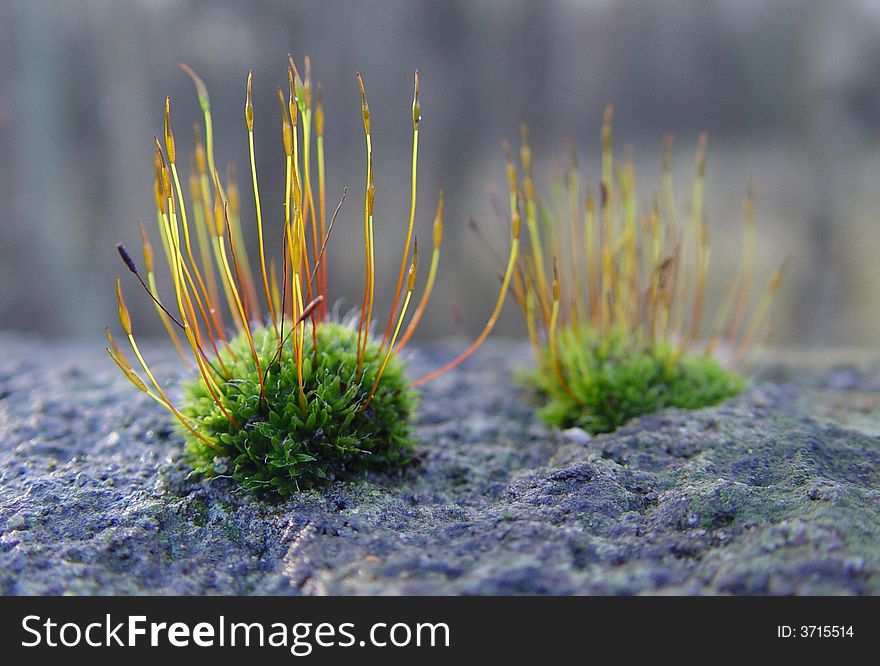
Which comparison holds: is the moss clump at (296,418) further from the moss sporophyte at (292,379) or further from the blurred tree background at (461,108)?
the blurred tree background at (461,108)

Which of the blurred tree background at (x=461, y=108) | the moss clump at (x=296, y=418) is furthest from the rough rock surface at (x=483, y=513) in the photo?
the blurred tree background at (x=461, y=108)

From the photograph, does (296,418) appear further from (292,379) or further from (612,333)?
(612,333)

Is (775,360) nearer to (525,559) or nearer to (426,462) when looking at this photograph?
(426,462)

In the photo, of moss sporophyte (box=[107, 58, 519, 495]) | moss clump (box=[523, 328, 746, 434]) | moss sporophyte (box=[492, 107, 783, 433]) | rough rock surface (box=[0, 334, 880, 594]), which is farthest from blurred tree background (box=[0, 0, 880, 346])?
moss sporophyte (box=[107, 58, 519, 495])

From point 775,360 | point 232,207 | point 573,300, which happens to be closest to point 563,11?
point 775,360

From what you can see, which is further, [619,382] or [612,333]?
[612,333]

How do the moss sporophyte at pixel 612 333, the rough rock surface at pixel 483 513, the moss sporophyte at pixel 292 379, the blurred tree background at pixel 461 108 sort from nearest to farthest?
1. the rough rock surface at pixel 483 513
2. the moss sporophyte at pixel 292 379
3. the moss sporophyte at pixel 612 333
4. the blurred tree background at pixel 461 108

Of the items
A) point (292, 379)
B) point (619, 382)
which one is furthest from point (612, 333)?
point (292, 379)
